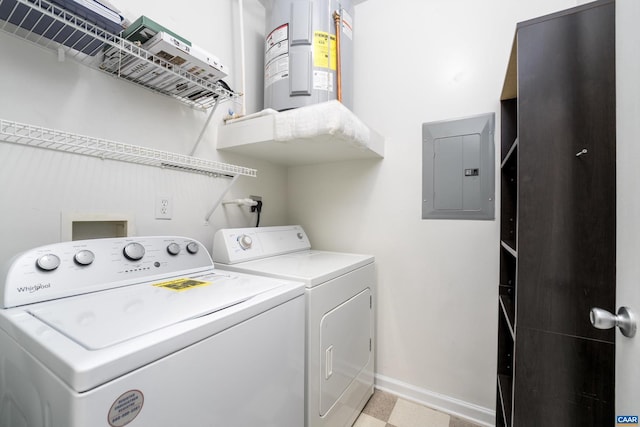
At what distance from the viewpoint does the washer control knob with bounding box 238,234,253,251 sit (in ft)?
4.96

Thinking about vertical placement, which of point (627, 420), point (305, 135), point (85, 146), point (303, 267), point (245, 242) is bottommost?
A: point (627, 420)

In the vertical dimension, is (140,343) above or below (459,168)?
below

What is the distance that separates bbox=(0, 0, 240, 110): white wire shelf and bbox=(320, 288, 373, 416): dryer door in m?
1.26

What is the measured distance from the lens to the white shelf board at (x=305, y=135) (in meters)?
1.35

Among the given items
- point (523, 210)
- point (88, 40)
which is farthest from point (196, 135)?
point (523, 210)

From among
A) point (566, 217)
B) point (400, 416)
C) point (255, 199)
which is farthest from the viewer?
point (255, 199)

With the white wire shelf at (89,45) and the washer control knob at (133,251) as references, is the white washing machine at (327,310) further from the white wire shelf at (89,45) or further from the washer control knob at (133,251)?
the white wire shelf at (89,45)

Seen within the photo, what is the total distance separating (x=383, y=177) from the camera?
1894mm

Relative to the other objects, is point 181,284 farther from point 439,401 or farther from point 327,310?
point 439,401

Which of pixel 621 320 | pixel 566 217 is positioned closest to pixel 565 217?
pixel 566 217

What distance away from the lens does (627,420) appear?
59 cm

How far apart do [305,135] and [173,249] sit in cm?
82

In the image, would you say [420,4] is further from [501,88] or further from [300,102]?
[300,102]

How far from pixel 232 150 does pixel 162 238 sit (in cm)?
76
